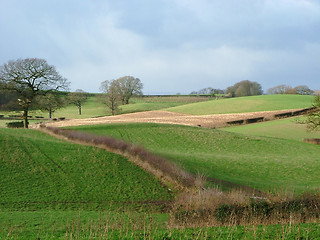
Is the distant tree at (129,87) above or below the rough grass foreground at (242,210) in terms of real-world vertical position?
above

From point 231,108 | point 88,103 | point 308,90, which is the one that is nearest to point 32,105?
point 231,108

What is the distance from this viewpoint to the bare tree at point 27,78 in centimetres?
4534

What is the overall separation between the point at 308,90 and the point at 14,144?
14061 cm

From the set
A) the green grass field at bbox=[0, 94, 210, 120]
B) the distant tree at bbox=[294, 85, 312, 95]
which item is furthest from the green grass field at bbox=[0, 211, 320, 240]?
the distant tree at bbox=[294, 85, 312, 95]

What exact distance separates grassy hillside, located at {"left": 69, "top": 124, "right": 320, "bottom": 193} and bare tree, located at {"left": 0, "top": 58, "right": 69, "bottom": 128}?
10.4 m

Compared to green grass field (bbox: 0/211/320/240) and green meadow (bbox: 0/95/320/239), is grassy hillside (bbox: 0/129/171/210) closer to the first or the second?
green meadow (bbox: 0/95/320/239)

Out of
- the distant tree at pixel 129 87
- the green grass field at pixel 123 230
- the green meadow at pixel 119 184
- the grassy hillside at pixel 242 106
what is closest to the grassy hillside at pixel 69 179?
the green meadow at pixel 119 184

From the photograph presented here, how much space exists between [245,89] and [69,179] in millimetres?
133449

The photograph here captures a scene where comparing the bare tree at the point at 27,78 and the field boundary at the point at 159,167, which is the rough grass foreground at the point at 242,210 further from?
the bare tree at the point at 27,78

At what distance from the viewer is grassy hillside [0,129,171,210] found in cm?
1677

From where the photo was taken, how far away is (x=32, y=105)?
157ft

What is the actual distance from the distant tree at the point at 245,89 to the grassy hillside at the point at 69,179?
124285mm

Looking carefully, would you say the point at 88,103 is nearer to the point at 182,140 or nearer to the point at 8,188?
the point at 182,140

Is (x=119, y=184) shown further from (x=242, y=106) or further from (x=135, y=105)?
(x=135, y=105)
